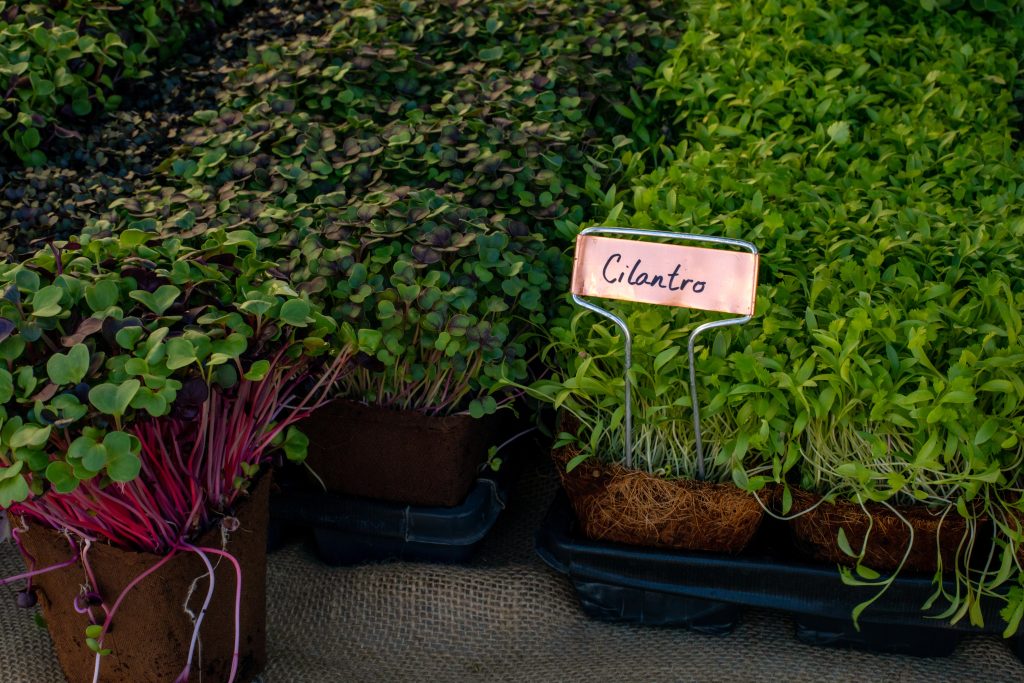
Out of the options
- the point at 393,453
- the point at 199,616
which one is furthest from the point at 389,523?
the point at 199,616

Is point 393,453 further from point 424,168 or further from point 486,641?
point 424,168

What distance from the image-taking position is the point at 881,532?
1357 millimetres

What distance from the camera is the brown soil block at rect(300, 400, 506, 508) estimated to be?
1521 mm

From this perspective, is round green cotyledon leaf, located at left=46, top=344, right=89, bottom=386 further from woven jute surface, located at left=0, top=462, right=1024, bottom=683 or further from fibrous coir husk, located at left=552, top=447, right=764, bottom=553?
fibrous coir husk, located at left=552, top=447, right=764, bottom=553

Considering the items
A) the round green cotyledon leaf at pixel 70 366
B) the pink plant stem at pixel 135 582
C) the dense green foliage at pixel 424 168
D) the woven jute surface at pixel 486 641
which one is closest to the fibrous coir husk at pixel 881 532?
the woven jute surface at pixel 486 641

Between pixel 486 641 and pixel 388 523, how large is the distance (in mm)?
260

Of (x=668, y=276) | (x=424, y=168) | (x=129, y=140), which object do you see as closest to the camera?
(x=668, y=276)

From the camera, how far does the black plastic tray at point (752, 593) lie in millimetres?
1409

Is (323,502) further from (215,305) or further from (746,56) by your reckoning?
(746,56)

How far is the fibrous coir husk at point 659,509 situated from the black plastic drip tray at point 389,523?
0.20 metres

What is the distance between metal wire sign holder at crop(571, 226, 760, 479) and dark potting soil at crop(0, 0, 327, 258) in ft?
3.08

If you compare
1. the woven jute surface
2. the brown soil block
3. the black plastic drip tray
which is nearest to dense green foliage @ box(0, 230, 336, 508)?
the brown soil block

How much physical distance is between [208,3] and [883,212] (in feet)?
6.14

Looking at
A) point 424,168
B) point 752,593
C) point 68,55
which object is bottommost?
point 752,593
